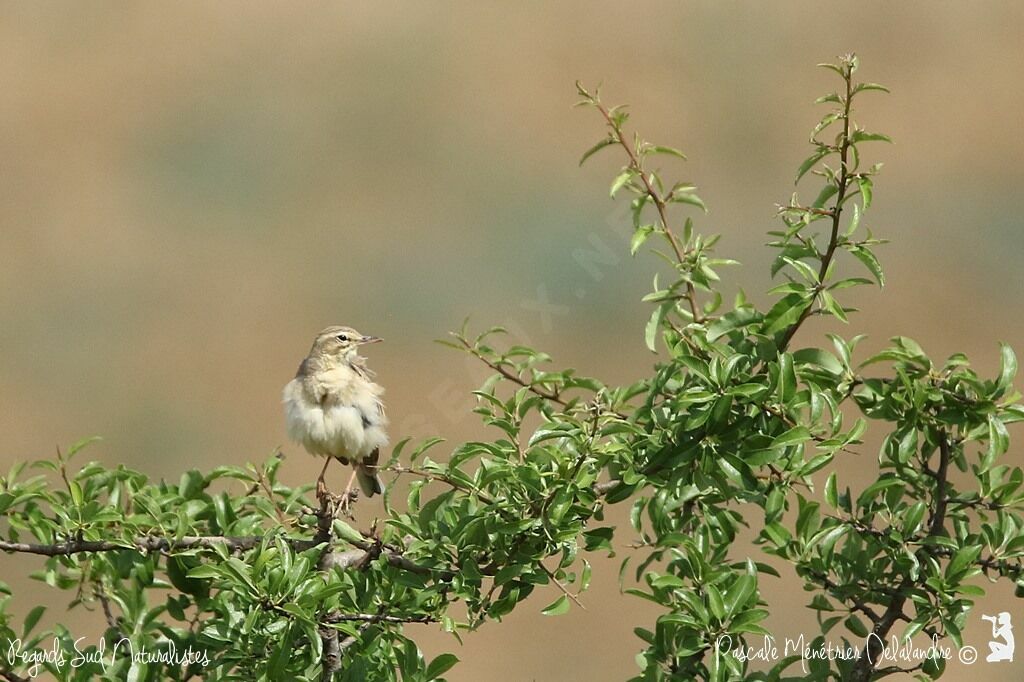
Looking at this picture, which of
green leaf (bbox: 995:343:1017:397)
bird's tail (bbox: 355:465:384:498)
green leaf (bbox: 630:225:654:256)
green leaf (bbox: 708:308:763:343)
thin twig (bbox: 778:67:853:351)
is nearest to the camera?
green leaf (bbox: 995:343:1017:397)

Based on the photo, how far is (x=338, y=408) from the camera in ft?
20.7

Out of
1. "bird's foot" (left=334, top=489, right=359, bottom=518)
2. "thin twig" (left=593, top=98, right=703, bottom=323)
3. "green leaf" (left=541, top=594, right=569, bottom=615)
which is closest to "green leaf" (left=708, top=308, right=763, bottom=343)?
"thin twig" (left=593, top=98, right=703, bottom=323)

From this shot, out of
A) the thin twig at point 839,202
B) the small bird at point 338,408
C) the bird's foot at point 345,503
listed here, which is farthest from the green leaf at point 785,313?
the small bird at point 338,408

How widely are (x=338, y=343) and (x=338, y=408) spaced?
45 cm

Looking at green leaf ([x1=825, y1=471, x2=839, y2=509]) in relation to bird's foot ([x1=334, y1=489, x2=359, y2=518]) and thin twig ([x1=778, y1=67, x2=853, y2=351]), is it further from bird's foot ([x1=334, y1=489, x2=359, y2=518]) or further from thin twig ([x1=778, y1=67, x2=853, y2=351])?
bird's foot ([x1=334, y1=489, x2=359, y2=518])

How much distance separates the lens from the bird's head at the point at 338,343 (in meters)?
6.60

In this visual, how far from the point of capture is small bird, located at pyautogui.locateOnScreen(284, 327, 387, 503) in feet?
20.6

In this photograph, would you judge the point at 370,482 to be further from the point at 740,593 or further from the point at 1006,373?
the point at 1006,373

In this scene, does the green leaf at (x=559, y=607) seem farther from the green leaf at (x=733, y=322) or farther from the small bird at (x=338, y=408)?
the small bird at (x=338, y=408)

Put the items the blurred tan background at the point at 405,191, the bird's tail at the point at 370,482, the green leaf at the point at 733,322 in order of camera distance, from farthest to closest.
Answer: the blurred tan background at the point at 405,191, the bird's tail at the point at 370,482, the green leaf at the point at 733,322

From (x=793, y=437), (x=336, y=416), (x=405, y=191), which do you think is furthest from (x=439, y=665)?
(x=405, y=191)

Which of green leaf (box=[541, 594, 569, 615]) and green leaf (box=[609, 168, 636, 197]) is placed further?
green leaf (box=[609, 168, 636, 197])

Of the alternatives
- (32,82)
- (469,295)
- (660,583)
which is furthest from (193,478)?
(32,82)

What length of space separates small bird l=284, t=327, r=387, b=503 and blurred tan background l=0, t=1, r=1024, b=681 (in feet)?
20.2
